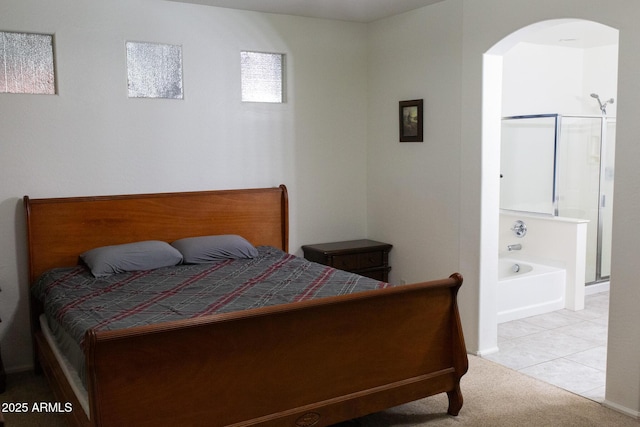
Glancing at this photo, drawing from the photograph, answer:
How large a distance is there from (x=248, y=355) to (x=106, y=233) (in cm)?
194

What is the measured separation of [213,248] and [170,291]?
816 mm

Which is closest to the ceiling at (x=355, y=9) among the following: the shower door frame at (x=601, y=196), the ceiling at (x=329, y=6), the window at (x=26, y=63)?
the ceiling at (x=329, y=6)

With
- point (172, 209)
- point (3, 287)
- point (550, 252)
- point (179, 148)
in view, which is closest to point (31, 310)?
point (3, 287)

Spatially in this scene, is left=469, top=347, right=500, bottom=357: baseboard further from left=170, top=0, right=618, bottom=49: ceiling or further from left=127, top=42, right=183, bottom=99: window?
left=127, top=42, right=183, bottom=99: window

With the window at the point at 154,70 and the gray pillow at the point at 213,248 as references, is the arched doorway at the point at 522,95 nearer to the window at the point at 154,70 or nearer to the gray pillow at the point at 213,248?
the gray pillow at the point at 213,248

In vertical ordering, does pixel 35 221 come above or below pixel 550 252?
above

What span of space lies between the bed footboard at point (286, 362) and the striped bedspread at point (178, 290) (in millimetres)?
370

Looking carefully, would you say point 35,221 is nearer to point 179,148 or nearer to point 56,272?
point 56,272

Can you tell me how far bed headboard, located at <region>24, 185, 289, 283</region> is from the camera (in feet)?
12.9

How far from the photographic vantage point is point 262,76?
473cm

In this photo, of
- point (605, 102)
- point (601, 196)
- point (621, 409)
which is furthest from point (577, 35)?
point (621, 409)

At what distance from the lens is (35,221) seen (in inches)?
153

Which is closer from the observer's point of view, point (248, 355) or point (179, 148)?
point (248, 355)

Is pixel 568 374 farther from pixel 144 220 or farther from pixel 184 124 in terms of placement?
pixel 184 124
